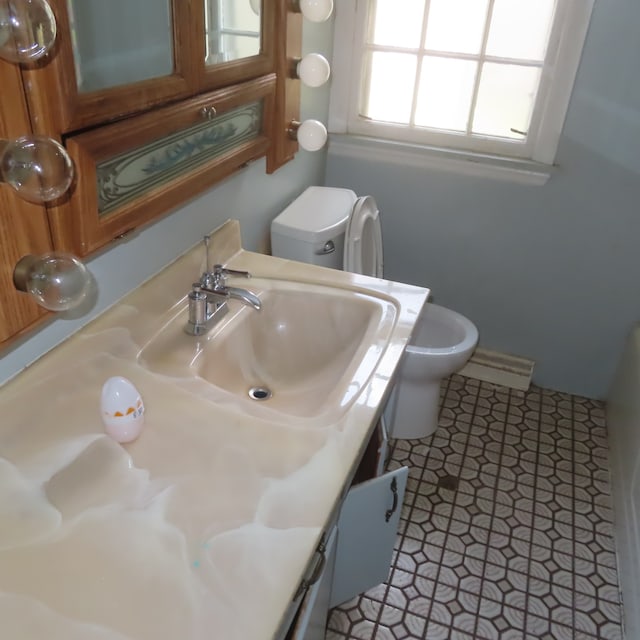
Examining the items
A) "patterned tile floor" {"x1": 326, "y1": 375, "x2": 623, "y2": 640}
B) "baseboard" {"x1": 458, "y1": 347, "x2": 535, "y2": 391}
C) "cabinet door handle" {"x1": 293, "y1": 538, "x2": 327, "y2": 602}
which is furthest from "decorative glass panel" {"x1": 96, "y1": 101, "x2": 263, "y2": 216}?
"baseboard" {"x1": 458, "y1": 347, "x2": 535, "y2": 391}

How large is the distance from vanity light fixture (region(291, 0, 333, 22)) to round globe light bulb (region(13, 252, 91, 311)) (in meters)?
0.93

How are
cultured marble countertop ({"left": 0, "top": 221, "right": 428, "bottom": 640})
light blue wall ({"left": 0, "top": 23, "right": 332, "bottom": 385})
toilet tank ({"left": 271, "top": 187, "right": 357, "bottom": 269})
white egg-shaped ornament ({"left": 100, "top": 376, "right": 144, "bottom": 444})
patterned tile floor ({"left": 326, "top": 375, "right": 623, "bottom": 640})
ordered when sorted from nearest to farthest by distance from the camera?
cultured marble countertop ({"left": 0, "top": 221, "right": 428, "bottom": 640}) → white egg-shaped ornament ({"left": 100, "top": 376, "right": 144, "bottom": 444}) → light blue wall ({"left": 0, "top": 23, "right": 332, "bottom": 385}) → patterned tile floor ({"left": 326, "top": 375, "right": 623, "bottom": 640}) → toilet tank ({"left": 271, "top": 187, "right": 357, "bottom": 269})

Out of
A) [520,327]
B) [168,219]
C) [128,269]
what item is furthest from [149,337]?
[520,327]

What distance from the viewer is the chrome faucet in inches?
47.8

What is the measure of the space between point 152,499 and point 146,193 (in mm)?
553

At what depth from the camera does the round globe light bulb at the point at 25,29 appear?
2.32 ft

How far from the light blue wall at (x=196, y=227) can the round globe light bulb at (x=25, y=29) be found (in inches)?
15.4

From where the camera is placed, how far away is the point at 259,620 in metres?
0.70

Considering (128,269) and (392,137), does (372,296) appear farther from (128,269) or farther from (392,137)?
(392,137)

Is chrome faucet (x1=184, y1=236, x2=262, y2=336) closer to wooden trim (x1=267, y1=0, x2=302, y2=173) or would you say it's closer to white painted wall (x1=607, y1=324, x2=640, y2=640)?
wooden trim (x1=267, y1=0, x2=302, y2=173)

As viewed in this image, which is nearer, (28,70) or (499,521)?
(28,70)

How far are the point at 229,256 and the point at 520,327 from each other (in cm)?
132

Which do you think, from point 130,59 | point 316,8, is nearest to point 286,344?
point 130,59

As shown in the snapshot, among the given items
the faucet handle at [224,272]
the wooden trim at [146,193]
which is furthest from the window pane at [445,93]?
the faucet handle at [224,272]
